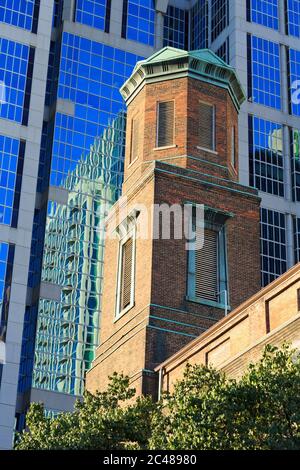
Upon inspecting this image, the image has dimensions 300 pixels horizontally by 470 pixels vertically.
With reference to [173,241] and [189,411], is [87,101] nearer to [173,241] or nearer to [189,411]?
[173,241]

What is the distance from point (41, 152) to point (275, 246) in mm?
23144

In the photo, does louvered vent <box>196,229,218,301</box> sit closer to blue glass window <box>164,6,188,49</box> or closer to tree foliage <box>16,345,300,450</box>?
tree foliage <box>16,345,300,450</box>

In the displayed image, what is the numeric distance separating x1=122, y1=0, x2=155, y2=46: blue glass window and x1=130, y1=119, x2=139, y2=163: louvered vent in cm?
6230

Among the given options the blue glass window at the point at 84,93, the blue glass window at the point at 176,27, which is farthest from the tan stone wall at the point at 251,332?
the blue glass window at the point at 176,27

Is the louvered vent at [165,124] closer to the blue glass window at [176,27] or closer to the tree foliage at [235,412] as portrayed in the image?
the tree foliage at [235,412]

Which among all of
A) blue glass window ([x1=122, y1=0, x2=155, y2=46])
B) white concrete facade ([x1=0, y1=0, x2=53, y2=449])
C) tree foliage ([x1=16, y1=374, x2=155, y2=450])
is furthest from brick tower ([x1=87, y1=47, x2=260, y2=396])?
blue glass window ([x1=122, y1=0, x2=155, y2=46])

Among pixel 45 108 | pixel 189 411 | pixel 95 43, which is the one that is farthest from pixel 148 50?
pixel 189 411

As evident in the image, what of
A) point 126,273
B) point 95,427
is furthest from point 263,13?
point 95,427

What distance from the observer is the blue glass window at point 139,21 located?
106562mm

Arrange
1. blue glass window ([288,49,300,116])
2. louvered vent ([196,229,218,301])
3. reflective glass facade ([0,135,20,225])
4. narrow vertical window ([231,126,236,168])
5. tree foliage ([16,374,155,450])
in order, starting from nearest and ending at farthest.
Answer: tree foliage ([16,374,155,450]) → louvered vent ([196,229,218,301]) → narrow vertical window ([231,126,236,168]) → reflective glass facade ([0,135,20,225]) → blue glass window ([288,49,300,116])

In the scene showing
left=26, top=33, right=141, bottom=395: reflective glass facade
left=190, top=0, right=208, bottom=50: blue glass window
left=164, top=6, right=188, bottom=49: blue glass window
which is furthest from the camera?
left=164, top=6, right=188, bottom=49: blue glass window

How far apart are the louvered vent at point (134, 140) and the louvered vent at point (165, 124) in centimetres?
133

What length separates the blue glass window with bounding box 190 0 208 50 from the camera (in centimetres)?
10962

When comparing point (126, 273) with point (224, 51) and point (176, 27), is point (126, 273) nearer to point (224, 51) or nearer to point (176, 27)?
point (224, 51)
